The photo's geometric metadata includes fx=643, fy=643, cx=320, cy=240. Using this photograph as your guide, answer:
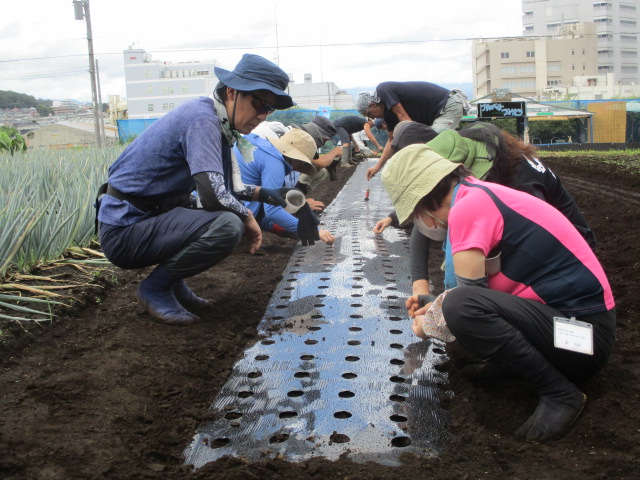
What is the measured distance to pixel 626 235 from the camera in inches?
177

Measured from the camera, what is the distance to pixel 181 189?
2.85 metres

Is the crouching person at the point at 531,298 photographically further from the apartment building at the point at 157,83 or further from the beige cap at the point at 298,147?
the apartment building at the point at 157,83

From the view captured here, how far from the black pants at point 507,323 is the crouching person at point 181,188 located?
1208 millimetres

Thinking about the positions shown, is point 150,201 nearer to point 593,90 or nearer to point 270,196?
point 270,196

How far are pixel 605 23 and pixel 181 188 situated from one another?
112100 millimetres

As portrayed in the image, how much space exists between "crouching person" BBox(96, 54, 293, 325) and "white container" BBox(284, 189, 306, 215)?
65 cm

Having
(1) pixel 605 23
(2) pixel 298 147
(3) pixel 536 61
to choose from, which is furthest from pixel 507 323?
(1) pixel 605 23

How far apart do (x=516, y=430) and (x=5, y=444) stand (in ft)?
4.61

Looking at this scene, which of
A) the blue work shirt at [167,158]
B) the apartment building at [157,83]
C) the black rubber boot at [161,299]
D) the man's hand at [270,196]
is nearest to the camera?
the blue work shirt at [167,158]

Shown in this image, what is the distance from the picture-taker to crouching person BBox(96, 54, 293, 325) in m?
2.63

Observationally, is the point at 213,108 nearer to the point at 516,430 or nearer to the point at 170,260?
the point at 170,260

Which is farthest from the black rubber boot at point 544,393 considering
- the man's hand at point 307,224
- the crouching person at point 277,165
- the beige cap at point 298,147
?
the beige cap at point 298,147

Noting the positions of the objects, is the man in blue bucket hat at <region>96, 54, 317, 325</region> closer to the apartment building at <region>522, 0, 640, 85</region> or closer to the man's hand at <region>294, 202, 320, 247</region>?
the man's hand at <region>294, 202, 320, 247</region>

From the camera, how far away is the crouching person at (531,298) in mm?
1764
